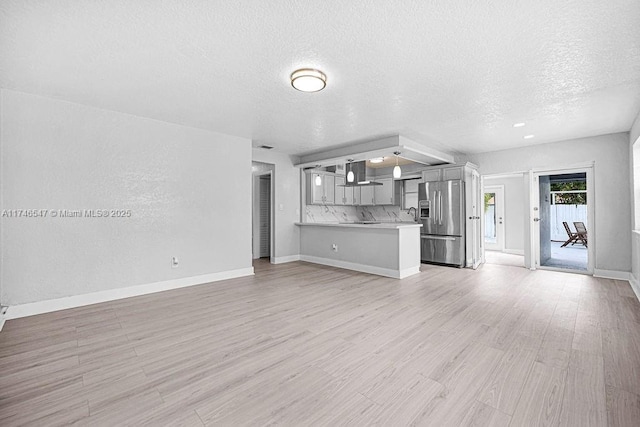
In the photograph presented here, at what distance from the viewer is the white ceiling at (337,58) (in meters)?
1.95

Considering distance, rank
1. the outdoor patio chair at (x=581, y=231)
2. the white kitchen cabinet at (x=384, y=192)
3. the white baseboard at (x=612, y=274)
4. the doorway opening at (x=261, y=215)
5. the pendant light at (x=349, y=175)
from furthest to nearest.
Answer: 1. the outdoor patio chair at (x=581, y=231)
2. the white kitchen cabinet at (x=384, y=192)
3. the doorway opening at (x=261, y=215)
4. the pendant light at (x=349, y=175)
5. the white baseboard at (x=612, y=274)

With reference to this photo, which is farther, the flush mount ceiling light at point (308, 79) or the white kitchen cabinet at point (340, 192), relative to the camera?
the white kitchen cabinet at point (340, 192)

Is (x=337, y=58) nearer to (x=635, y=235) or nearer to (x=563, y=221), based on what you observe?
(x=635, y=235)

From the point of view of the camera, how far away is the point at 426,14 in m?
1.96

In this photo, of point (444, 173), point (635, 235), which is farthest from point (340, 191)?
point (635, 235)

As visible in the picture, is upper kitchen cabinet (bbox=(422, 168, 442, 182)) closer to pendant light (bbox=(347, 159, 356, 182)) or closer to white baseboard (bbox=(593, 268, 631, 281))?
pendant light (bbox=(347, 159, 356, 182))

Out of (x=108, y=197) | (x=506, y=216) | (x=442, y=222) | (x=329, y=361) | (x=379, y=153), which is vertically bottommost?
(x=329, y=361)

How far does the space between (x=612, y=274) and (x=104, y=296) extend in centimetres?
791

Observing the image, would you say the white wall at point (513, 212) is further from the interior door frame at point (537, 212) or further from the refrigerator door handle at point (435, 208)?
the refrigerator door handle at point (435, 208)

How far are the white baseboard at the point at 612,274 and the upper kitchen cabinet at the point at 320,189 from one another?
5.35 m

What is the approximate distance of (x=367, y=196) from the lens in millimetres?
8281

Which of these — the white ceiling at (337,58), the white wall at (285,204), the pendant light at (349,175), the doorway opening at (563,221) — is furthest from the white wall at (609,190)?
the white wall at (285,204)

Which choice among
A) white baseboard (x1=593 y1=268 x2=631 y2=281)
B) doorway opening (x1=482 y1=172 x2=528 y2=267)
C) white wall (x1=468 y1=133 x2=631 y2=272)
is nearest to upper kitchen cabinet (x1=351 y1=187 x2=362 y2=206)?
doorway opening (x1=482 y1=172 x2=528 y2=267)

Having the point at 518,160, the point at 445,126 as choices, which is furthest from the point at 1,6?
the point at 518,160
